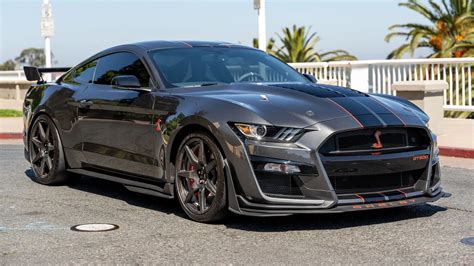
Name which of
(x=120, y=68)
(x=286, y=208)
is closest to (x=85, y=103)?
(x=120, y=68)

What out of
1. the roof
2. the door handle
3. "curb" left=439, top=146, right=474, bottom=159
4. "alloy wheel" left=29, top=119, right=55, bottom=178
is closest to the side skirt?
the door handle

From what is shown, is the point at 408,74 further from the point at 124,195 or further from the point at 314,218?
the point at 314,218

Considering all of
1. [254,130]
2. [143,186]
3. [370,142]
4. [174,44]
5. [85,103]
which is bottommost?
[143,186]

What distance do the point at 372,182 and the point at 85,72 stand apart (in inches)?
139

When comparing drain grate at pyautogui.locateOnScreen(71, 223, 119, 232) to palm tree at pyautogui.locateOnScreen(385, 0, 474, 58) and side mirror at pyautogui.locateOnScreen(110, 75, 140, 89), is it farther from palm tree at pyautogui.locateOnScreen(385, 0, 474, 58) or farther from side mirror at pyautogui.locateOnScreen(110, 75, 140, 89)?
palm tree at pyautogui.locateOnScreen(385, 0, 474, 58)

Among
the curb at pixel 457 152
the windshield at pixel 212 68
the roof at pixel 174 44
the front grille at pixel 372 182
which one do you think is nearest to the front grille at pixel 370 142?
the front grille at pixel 372 182

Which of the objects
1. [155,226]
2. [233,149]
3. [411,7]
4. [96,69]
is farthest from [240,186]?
[411,7]

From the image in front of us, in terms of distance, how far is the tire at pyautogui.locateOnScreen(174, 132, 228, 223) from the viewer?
641 cm

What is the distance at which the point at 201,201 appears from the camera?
21.8ft

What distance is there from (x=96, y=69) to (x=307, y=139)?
3.04m

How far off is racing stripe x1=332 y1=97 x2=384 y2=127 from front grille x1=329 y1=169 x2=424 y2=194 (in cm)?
39

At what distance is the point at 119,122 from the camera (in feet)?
24.8

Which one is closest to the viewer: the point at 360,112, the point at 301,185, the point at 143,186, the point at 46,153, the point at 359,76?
the point at 301,185

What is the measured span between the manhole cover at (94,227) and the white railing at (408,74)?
10254mm
